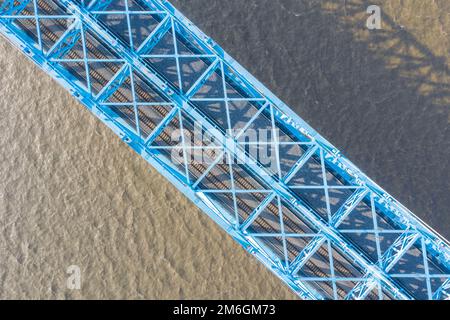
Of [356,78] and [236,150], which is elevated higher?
[356,78]

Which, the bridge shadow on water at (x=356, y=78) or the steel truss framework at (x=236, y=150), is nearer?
the steel truss framework at (x=236, y=150)

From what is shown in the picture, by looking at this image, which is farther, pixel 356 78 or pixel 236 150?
pixel 356 78
